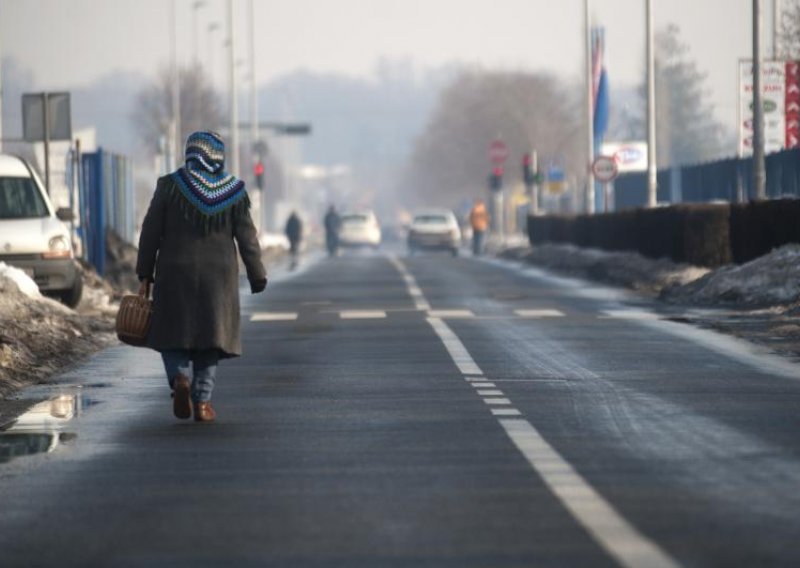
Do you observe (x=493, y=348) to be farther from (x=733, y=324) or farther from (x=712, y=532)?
(x=712, y=532)

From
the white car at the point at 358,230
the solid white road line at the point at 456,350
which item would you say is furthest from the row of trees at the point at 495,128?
the solid white road line at the point at 456,350

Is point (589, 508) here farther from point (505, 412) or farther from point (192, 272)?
point (192, 272)

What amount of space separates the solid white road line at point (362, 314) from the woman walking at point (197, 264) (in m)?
14.4

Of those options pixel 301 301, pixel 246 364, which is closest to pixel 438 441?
pixel 246 364

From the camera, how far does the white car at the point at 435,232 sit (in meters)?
82.2

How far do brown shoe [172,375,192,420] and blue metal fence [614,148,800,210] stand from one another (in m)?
23.7

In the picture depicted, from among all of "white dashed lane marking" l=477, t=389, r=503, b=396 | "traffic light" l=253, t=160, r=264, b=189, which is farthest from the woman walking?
"traffic light" l=253, t=160, r=264, b=189

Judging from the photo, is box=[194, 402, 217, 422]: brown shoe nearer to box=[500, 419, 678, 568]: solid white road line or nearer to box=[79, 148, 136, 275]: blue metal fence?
box=[500, 419, 678, 568]: solid white road line

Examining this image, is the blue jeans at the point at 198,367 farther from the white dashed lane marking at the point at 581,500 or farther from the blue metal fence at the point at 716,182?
the blue metal fence at the point at 716,182

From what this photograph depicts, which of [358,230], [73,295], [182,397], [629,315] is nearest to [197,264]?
[182,397]

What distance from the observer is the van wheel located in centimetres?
2981

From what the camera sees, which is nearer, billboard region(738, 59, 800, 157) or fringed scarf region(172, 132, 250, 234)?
fringed scarf region(172, 132, 250, 234)

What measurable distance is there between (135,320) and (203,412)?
0.73 m

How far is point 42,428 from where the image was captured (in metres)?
14.4
